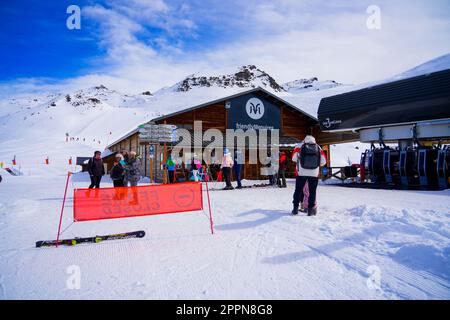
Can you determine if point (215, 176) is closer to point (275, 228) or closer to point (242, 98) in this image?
point (242, 98)

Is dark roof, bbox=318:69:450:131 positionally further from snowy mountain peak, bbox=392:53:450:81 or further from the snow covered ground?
snowy mountain peak, bbox=392:53:450:81

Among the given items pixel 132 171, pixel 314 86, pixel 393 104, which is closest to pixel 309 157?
pixel 132 171

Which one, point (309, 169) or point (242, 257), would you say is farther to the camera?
point (309, 169)

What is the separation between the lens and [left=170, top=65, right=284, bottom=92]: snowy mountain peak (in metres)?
150

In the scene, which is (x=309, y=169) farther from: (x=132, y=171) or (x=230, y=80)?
(x=230, y=80)

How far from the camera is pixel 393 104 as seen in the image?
1249 centimetres

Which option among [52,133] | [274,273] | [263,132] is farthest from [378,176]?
[52,133]

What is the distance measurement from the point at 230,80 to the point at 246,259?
16140 cm

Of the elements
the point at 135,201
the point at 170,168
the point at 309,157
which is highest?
the point at 309,157

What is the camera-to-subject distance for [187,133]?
1708cm

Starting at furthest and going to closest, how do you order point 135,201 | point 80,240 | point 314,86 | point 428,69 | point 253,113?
point 314,86 < point 428,69 < point 253,113 < point 135,201 < point 80,240

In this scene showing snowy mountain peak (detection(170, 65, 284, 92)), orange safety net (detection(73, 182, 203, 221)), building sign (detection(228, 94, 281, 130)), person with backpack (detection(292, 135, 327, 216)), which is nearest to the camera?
orange safety net (detection(73, 182, 203, 221))

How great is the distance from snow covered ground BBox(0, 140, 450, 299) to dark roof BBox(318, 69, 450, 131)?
27.1ft

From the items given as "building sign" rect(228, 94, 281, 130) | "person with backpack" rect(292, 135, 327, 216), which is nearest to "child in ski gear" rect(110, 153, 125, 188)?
"person with backpack" rect(292, 135, 327, 216)
